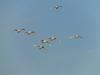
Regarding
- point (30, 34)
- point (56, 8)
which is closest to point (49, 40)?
point (30, 34)

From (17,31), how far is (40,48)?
32 centimetres

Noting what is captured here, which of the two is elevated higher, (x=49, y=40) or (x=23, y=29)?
(x=23, y=29)

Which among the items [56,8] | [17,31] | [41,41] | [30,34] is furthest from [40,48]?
[56,8]

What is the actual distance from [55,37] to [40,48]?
20cm

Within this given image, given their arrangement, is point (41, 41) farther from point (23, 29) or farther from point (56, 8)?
point (56, 8)

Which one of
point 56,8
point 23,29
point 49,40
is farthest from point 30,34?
point 56,8

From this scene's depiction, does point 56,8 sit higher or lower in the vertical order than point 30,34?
higher

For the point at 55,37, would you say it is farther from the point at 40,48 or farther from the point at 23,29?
the point at 23,29

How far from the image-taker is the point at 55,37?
1891mm

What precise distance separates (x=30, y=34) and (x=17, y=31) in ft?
0.49

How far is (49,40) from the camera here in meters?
1.87

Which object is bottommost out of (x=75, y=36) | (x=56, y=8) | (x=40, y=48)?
(x=40, y=48)

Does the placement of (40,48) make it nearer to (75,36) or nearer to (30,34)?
(30,34)

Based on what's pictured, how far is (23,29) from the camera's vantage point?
1.91 metres
